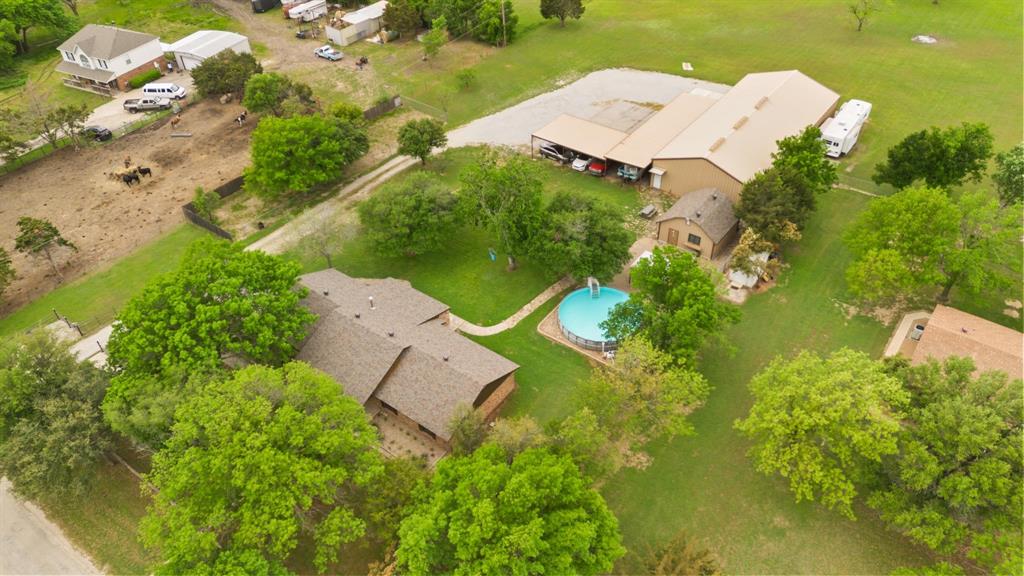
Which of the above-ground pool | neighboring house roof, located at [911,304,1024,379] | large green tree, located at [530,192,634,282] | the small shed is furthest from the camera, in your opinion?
the small shed

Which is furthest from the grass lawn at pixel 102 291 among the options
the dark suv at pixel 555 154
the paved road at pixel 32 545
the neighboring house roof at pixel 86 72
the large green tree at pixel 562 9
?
the large green tree at pixel 562 9

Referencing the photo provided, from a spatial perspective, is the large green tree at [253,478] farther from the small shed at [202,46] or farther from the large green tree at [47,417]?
the small shed at [202,46]

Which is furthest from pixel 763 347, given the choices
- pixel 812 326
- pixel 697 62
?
pixel 697 62

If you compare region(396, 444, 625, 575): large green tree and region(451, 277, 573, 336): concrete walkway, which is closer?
region(396, 444, 625, 575): large green tree

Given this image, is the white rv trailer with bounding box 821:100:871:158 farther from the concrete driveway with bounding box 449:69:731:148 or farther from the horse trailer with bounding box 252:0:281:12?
the horse trailer with bounding box 252:0:281:12

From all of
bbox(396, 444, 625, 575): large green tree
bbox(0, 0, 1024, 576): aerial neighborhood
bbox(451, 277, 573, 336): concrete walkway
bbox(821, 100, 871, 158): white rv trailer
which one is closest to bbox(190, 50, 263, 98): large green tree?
bbox(0, 0, 1024, 576): aerial neighborhood

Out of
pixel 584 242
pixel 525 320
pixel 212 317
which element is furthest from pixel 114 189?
pixel 584 242

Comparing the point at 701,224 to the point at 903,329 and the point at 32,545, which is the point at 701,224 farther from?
the point at 32,545
